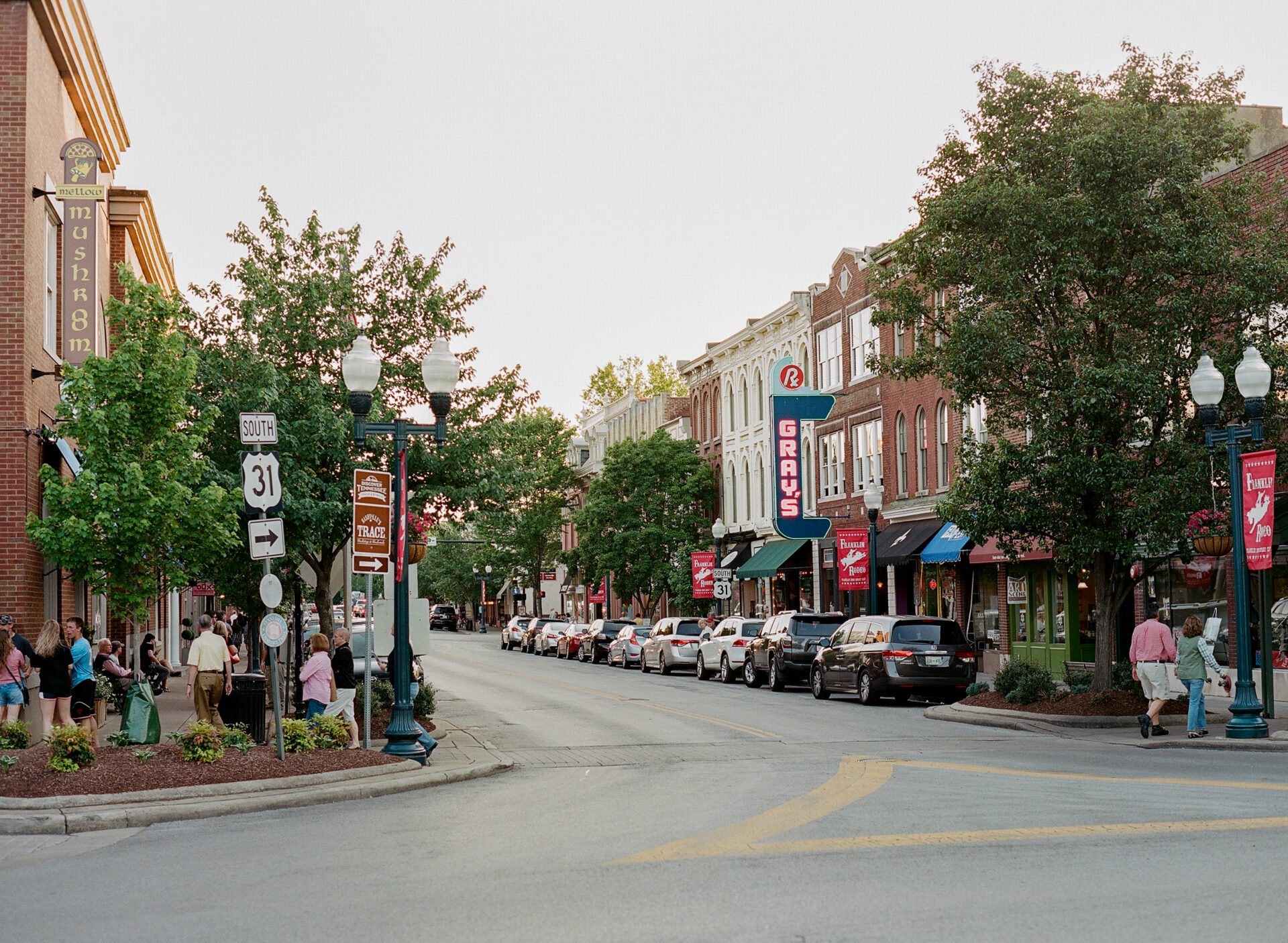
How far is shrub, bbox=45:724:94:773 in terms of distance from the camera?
13.2 m

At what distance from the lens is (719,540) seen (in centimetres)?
5584

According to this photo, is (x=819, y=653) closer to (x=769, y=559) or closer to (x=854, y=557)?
(x=854, y=557)

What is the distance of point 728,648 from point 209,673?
63.5 ft

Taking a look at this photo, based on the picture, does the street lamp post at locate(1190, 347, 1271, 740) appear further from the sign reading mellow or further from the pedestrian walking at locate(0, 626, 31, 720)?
the sign reading mellow

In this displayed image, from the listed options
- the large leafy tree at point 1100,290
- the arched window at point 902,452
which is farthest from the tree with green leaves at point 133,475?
the arched window at point 902,452

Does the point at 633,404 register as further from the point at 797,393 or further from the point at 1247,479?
the point at 1247,479

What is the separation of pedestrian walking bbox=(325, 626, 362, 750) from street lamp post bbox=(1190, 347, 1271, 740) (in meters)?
11.0

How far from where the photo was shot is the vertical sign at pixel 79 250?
19.9m

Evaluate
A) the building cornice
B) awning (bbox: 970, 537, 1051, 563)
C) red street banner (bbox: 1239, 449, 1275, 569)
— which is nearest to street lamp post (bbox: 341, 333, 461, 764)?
the building cornice

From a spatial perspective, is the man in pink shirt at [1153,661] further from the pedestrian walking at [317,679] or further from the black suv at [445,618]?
the black suv at [445,618]

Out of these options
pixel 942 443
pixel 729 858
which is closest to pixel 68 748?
pixel 729 858

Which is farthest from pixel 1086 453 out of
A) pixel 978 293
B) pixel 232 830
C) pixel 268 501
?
pixel 232 830

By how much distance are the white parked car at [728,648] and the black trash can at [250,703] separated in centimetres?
1892

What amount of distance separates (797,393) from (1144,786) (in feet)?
104
